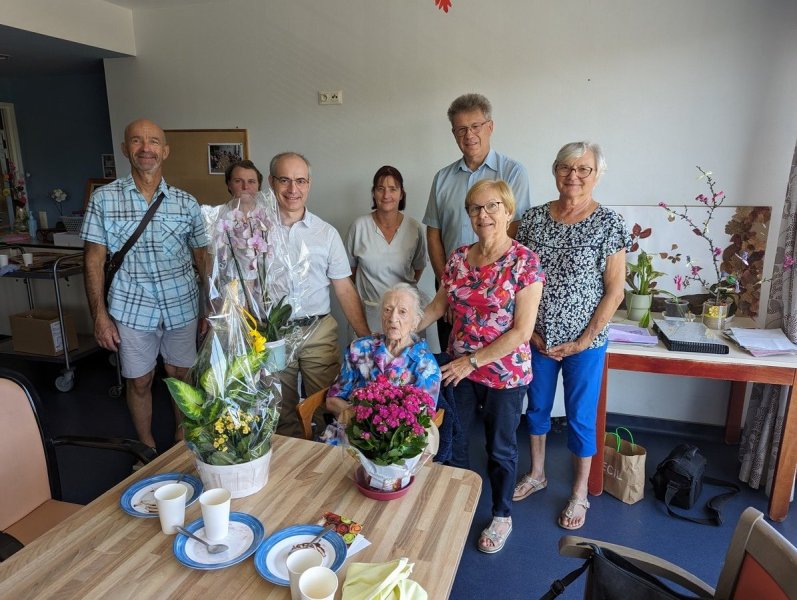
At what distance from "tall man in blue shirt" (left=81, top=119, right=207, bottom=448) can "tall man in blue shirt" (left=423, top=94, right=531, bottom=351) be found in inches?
49.2

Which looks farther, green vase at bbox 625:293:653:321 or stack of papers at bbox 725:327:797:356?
green vase at bbox 625:293:653:321

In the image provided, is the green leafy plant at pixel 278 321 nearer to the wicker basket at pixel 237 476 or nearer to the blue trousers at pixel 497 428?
the wicker basket at pixel 237 476

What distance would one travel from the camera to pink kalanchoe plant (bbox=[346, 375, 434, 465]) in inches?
53.6

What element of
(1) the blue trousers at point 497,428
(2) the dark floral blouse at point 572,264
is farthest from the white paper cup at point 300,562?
(2) the dark floral blouse at point 572,264

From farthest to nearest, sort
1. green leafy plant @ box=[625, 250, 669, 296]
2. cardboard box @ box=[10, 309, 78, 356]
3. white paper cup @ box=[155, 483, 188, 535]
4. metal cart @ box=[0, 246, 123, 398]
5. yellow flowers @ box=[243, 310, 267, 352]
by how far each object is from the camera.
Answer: cardboard box @ box=[10, 309, 78, 356] → metal cart @ box=[0, 246, 123, 398] → green leafy plant @ box=[625, 250, 669, 296] → yellow flowers @ box=[243, 310, 267, 352] → white paper cup @ box=[155, 483, 188, 535]

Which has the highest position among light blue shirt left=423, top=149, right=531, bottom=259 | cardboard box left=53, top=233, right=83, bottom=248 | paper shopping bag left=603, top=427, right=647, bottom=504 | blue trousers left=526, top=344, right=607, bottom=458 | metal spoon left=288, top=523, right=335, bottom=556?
light blue shirt left=423, top=149, right=531, bottom=259

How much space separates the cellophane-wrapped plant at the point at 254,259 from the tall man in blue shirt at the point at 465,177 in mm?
1081

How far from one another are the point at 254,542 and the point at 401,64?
305 centimetres

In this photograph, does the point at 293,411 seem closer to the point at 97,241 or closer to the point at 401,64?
the point at 97,241

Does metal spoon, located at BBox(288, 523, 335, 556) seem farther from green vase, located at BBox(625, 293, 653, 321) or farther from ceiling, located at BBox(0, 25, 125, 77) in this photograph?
ceiling, located at BBox(0, 25, 125, 77)

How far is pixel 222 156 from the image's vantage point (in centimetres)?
404

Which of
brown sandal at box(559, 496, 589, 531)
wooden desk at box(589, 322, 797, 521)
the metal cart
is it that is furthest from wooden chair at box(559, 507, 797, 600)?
the metal cart

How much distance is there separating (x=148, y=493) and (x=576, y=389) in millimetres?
1793

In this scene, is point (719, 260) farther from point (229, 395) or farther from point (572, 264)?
point (229, 395)
